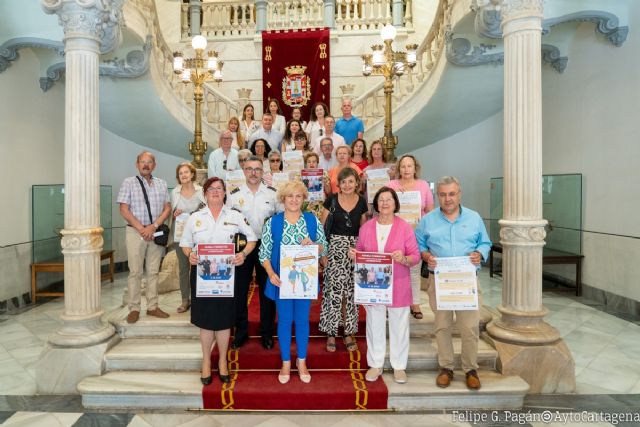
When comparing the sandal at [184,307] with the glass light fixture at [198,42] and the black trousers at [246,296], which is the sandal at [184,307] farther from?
the glass light fixture at [198,42]

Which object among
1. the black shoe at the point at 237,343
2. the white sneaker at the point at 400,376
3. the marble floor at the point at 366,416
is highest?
the black shoe at the point at 237,343

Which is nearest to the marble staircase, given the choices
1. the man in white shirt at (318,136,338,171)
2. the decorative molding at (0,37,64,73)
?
the man in white shirt at (318,136,338,171)

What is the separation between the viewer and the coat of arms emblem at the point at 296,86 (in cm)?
1120

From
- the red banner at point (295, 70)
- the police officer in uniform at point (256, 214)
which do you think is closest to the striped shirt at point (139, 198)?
the police officer in uniform at point (256, 214)

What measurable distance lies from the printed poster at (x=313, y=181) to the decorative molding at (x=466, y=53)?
3.58m

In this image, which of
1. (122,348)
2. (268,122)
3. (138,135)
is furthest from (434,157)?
(122,348)

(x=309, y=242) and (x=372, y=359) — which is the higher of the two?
(x=309, y=242)

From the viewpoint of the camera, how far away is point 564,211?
7.40m

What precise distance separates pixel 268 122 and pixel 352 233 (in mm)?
3428

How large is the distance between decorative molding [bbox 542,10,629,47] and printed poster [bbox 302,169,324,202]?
3.92 m

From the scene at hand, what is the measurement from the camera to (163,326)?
14.6 ft

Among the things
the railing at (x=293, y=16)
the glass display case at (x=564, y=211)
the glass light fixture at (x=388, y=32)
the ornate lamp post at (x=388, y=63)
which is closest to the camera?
the glass light fixture at (x=388, y=32)

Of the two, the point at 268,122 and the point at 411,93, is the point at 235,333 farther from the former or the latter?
the point at 411,93

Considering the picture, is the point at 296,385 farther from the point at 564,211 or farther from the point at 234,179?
the point at 564,211
